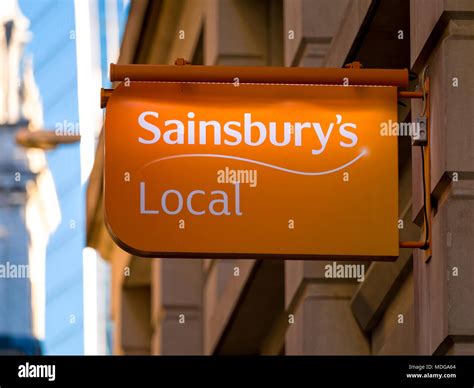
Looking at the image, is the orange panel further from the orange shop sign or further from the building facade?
the building facade

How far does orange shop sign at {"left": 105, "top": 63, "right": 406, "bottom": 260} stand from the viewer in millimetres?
9727

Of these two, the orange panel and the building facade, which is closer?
the building facade

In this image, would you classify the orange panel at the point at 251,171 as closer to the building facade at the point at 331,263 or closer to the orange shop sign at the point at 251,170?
the orange shop sign at the point at 251,170

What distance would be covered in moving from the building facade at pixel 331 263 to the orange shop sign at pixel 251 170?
→ 0.42m

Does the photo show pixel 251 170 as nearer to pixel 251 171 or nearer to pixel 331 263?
pixel 251 171

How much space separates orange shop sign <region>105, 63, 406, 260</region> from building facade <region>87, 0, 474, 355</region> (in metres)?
0.42

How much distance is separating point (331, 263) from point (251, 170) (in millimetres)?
5244

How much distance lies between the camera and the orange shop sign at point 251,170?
9727mm

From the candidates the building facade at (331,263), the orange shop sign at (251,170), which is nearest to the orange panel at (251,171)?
the orange shop sign at (251,170)

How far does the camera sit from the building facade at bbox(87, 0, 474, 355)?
958 cm

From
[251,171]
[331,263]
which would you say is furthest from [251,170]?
[331,263]

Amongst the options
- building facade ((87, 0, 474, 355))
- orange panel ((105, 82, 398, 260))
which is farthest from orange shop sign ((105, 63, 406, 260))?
building facade ((87, 0, 474, 355))

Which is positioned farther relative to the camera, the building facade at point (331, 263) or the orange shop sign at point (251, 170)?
the orange shop sign at point (251, 170)

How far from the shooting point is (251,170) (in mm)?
9898
